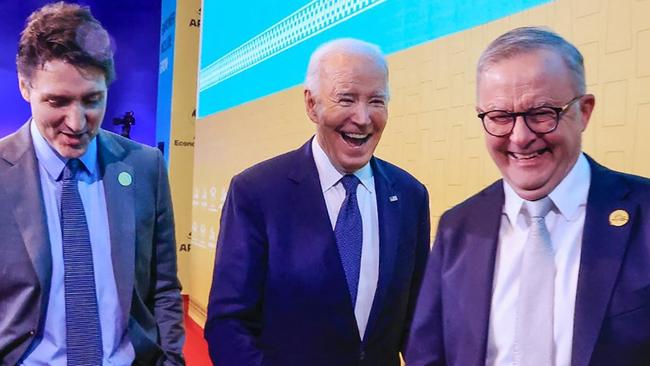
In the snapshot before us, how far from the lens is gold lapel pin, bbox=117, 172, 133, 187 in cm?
177

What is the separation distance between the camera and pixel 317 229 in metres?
1.71

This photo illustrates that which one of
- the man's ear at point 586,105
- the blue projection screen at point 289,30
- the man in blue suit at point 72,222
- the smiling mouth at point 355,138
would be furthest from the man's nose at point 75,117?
the blue projection screen at point 289,30

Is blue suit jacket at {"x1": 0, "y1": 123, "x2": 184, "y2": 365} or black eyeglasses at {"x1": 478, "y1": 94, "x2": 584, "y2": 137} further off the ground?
black eyeglasses at {"x1": 478, "y1": 94, "x2": 584, "y2": 137}

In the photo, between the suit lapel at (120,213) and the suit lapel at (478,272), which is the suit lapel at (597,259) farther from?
the suit lapel at (120,213)

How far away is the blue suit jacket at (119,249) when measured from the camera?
1555mm

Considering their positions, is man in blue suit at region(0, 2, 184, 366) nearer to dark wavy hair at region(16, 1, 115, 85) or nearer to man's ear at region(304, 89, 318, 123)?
dark wavy hair at region(16, 1, 115, 85)

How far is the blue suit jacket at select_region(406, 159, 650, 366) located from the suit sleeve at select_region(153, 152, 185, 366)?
30.5 inches

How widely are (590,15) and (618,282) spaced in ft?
3.43

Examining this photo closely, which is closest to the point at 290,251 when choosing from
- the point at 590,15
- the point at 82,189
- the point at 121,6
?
the point at 82,189

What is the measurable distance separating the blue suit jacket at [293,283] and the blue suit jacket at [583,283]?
1.14 ft

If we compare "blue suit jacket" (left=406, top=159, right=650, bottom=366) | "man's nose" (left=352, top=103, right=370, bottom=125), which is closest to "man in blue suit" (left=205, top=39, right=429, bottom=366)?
"man's nose" (left=352, top=103, right=370, bottom=125)

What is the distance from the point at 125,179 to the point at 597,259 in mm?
1236

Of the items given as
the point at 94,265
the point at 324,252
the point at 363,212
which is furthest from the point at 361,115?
the point at 94,265

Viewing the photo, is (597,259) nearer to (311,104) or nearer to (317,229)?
(317,229)
